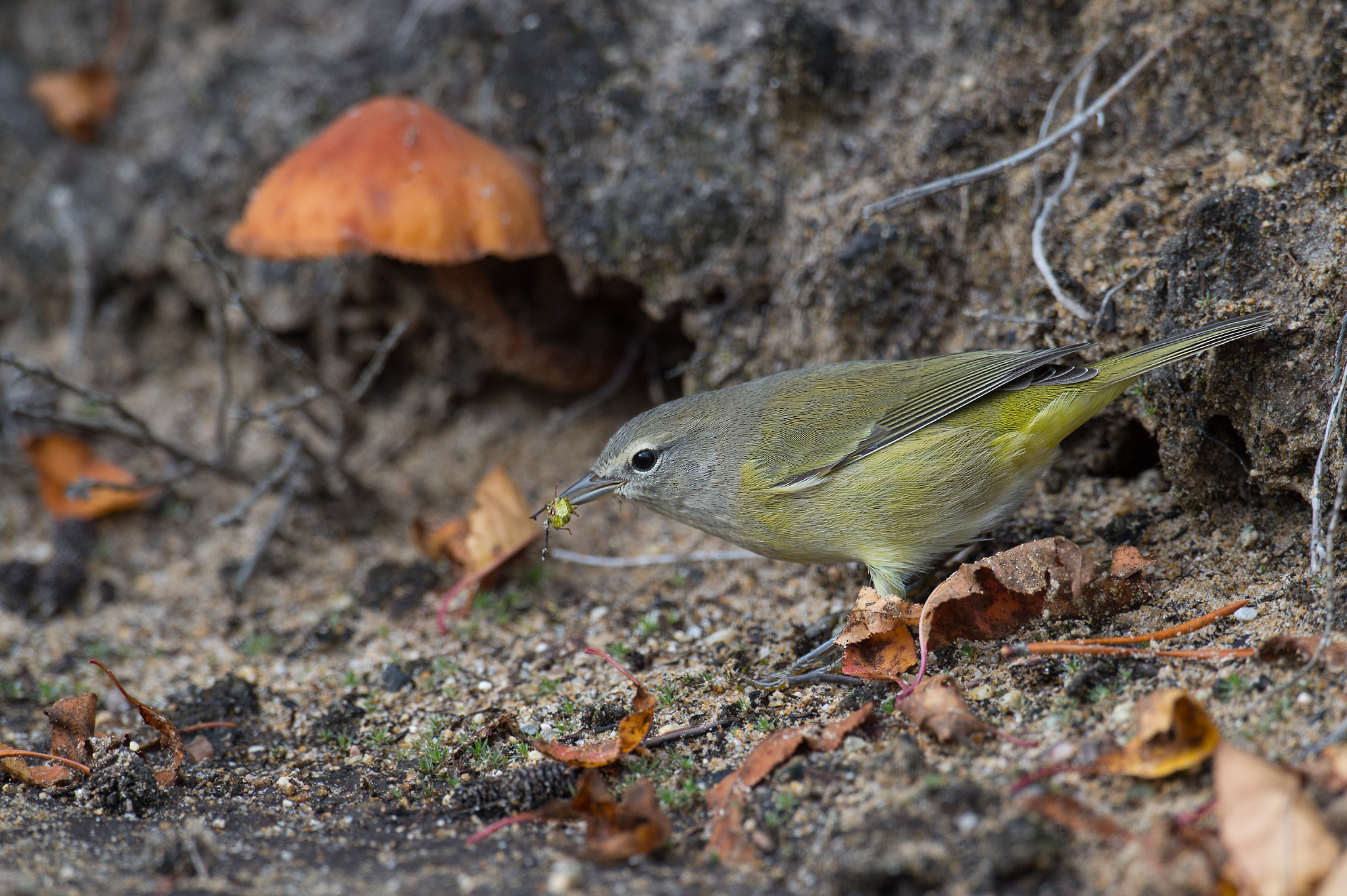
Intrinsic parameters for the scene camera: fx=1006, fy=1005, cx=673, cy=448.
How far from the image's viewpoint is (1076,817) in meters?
2.59

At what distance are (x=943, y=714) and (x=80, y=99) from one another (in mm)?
6989

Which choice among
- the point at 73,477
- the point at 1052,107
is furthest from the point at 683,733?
the point at 73,477

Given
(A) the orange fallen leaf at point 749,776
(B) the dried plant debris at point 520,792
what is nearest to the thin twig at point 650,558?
(A) the orange fallen leaf at point 749,776

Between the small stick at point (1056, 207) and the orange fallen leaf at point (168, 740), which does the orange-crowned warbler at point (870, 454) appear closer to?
the small stick at point (1056, 207)

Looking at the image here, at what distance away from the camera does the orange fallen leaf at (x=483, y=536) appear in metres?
4.96

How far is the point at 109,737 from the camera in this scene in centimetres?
401

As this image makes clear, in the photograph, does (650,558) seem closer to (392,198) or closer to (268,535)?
(268,535)

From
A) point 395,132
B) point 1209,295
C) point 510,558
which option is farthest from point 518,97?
point 1209,295

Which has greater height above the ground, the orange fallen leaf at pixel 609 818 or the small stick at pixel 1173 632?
the small stick at pixel 1173 632

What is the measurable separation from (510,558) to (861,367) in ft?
6.57

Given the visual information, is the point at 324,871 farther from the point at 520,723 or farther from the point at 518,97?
the point at 518,97

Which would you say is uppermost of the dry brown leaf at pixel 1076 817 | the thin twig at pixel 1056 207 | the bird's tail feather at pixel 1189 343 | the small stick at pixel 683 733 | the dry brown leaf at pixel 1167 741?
the thin twig at pixel 1056 207

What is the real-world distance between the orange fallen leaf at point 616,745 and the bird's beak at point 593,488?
104 centimetres

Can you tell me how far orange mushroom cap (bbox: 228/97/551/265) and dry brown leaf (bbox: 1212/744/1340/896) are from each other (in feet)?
12.5
